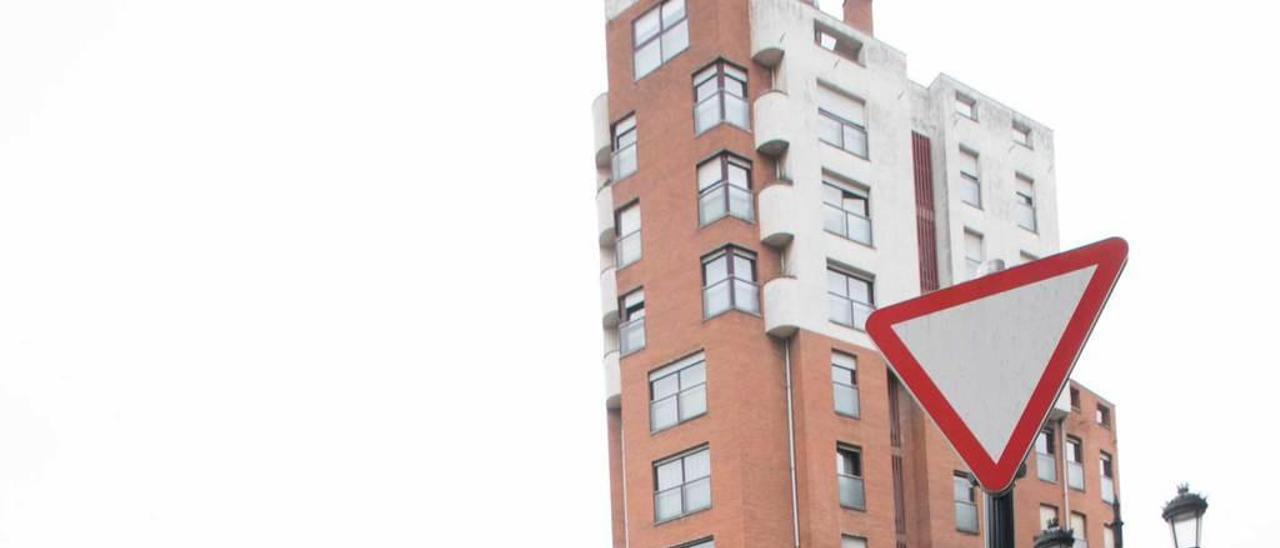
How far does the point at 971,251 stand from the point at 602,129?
11288 millimetres

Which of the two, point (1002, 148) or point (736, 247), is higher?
point (1002, 148)

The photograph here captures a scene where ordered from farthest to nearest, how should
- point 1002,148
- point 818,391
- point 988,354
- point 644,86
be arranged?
point 1002,148 < point 644,86 < point 818,391 < point 988,354

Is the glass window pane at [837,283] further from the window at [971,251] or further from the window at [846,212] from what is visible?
the window at [971,251]

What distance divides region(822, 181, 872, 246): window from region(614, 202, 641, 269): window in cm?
504

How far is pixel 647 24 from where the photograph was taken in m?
49.2

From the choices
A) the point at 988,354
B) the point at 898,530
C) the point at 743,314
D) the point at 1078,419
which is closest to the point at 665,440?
the point at 743,314

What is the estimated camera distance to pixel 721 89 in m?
46.2

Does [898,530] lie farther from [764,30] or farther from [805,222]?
A: [764,30]

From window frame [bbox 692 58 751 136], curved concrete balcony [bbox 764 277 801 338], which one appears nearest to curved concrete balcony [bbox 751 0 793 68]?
window frame [bbox 692 58 751 136]

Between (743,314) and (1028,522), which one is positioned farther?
(1028,522)

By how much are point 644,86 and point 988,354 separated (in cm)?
4311

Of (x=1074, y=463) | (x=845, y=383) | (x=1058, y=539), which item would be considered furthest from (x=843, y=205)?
(x=1058, y=539)

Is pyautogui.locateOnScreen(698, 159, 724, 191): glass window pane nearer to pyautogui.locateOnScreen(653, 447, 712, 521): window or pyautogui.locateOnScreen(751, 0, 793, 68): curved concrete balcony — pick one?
pyautogui.locateOnScreen(751, 0, 793, 68): curved concrete balcony

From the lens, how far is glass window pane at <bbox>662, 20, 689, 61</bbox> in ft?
157
